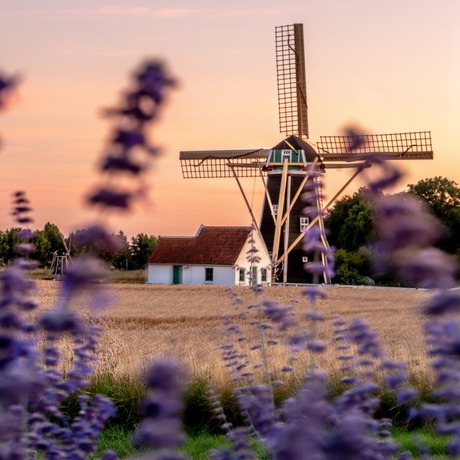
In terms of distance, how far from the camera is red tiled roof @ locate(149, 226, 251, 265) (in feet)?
181

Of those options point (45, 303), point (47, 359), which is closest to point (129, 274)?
point (45, 303)

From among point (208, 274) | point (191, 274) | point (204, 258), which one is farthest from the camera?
point (191, 274)

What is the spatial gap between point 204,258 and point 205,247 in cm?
132

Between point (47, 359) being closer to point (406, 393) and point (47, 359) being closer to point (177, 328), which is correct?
point (406, 393)

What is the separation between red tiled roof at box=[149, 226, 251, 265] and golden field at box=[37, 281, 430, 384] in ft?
30.4

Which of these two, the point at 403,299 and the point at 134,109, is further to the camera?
the point at 403,299

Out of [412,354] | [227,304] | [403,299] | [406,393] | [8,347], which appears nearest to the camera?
[8,347]

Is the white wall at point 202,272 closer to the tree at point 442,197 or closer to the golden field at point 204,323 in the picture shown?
the golden field at point 204,323

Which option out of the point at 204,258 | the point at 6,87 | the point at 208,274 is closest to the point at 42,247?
the point at 204,258

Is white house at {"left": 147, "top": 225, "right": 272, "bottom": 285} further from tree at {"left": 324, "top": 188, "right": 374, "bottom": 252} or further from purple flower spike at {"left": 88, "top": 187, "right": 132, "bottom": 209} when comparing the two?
purple flower spike at {"left": 88, "top": 187, "right": 132, "bottom": 209}

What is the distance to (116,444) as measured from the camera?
925 centimetres

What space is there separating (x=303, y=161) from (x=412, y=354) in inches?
1361

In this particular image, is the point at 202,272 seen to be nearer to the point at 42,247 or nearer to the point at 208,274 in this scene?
the point at 208,274

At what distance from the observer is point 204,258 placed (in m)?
55.6
